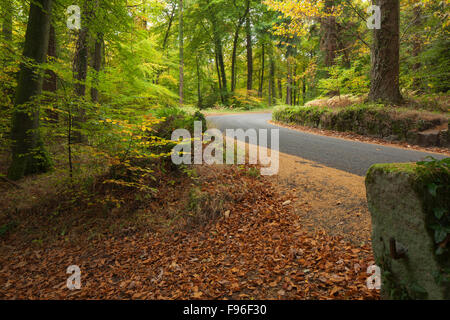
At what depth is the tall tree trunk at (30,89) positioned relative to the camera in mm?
4871

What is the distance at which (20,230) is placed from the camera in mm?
4406

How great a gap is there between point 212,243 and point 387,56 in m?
9.19

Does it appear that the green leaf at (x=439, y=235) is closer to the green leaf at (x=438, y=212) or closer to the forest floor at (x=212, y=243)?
the green leaf at (x=438, y=212)

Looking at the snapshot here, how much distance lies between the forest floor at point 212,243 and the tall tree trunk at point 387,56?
598cm

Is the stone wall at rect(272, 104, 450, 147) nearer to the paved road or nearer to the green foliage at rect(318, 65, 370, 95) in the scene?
the paved road

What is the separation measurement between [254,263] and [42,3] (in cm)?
654

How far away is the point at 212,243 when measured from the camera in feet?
11.8

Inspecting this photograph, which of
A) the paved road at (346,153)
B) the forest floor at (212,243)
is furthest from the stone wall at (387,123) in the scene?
the forest floor at (212,243)

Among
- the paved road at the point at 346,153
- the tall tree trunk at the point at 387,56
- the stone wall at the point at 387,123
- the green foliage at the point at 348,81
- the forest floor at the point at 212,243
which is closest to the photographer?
the forest floor at the point at 212,243

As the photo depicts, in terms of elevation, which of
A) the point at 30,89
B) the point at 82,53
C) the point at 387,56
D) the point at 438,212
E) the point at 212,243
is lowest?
the point at 212,243

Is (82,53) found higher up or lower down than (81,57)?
higher up

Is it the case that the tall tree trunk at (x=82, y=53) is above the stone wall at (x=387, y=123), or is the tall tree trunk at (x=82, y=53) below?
above

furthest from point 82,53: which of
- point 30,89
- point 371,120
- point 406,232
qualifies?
point 371,120

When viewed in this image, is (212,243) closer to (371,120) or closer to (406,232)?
(406,232)
